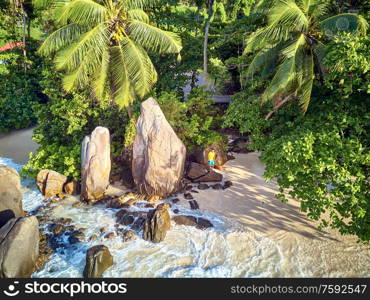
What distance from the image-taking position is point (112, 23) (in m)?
11.7

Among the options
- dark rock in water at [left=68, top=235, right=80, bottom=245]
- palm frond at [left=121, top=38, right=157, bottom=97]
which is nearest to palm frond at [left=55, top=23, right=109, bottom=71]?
palm frond at [left=121, top=38, right=157, bottom=97]

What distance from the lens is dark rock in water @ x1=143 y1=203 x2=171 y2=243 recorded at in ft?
30.0

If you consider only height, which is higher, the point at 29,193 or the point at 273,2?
the point at 273,2

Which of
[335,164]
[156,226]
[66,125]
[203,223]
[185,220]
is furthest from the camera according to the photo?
[66,125]

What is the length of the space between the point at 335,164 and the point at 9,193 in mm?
10918

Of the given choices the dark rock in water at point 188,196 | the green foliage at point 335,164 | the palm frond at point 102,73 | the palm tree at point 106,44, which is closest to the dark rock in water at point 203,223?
the dark rock in water at point 188,196

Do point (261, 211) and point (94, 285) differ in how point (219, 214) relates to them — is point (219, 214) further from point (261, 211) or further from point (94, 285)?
point (94, 285)

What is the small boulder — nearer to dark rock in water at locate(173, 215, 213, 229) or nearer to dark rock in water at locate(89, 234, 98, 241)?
dark rock in water at locate(173, 215, 213, 229)

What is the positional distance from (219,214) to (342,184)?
4.61 meters

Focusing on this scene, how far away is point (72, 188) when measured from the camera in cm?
1241

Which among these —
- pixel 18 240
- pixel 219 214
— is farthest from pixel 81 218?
pixel 219 214

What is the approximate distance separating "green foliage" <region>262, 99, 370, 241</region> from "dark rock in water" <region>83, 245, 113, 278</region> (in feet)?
18.0

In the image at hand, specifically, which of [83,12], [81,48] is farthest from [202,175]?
[83,12]

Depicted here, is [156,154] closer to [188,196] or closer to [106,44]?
A: [188,196]
